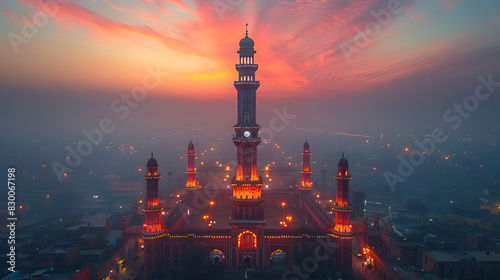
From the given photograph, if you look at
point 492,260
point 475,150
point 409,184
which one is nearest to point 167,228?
point 492,260

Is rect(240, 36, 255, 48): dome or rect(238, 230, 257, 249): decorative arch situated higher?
rect(240, 36, 255, 48): dome

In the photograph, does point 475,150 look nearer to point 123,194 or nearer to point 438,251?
point 438,251

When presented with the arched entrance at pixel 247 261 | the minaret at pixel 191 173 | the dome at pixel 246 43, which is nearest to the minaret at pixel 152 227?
the arched entrance at pixel 247 261

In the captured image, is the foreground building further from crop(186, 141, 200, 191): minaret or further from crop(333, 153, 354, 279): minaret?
crop(186, 141, 200, 191): minaret

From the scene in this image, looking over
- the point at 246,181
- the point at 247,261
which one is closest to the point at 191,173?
the point at 246,181

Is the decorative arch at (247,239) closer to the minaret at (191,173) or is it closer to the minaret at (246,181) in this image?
the minaret at (246,181)

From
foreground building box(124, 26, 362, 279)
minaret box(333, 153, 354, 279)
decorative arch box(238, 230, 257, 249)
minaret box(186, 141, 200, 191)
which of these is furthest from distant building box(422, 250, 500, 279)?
minaret box(186, 141, 200, 191)
